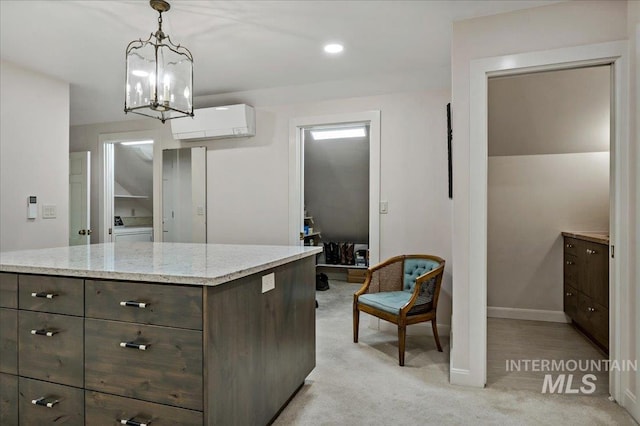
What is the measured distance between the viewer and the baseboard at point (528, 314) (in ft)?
12.7

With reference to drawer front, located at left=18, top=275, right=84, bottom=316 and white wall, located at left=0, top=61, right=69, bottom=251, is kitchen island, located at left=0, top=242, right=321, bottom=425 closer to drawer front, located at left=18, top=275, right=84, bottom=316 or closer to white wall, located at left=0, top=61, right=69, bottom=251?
drawer front, located at left=18, top=275, right=84, bottom=316

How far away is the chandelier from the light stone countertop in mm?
855

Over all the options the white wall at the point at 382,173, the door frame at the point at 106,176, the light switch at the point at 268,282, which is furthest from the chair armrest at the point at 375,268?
the door frame at the point at 106,176

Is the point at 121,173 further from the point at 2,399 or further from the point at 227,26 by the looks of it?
the point at 2,399

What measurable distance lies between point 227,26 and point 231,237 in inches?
92.9

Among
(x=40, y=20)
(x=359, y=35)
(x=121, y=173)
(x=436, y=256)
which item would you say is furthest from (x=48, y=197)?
(x=436, y=256)

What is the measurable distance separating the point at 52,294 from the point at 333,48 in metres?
2.54

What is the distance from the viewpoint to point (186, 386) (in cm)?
152

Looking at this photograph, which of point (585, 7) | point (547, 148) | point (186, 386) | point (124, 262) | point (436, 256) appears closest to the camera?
point (186, 386)

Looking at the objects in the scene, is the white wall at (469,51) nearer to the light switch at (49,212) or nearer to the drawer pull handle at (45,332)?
the drawer pull handle at (45,332)

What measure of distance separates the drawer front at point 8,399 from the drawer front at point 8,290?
361 mm

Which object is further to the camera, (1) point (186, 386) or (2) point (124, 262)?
(2) point (124, 262)


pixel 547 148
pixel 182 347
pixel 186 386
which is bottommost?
pixel 186 386

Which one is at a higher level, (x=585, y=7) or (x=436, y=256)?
(x=585, y=7)
